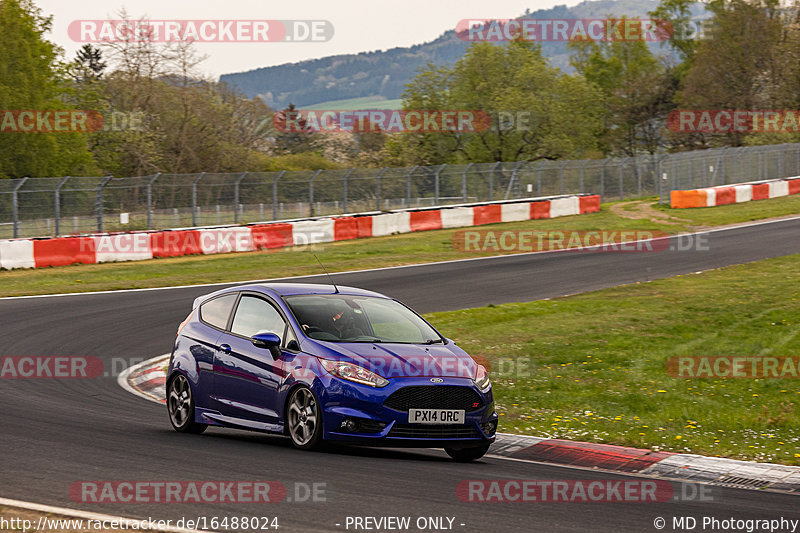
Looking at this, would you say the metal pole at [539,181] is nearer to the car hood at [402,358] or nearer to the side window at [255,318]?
the side window at [255,318]

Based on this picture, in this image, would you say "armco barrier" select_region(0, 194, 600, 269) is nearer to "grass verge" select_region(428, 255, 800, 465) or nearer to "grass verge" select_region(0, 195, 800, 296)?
"grass verge" select_region(0, 195, 800, 296)

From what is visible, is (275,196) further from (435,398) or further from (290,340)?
(435,398)

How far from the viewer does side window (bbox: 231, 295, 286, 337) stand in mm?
9469

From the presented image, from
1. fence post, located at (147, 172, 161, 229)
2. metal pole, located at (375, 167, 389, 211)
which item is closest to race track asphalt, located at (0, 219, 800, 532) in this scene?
fence post, located at (147, 172, 161, 229)

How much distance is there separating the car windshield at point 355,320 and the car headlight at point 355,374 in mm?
492

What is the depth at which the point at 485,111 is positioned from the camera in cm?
7056

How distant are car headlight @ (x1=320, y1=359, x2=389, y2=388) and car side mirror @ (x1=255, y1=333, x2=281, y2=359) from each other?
671mm

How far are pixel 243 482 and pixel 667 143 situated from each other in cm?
8800

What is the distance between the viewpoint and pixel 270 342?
29.7 feet

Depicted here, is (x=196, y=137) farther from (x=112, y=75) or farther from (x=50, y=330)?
(x=50, y=330)

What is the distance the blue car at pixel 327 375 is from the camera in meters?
8.46

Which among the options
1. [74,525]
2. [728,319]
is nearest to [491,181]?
[728,319]

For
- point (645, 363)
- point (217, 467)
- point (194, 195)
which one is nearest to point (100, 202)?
point (194, 195)

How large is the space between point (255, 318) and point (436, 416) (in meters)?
2.21
